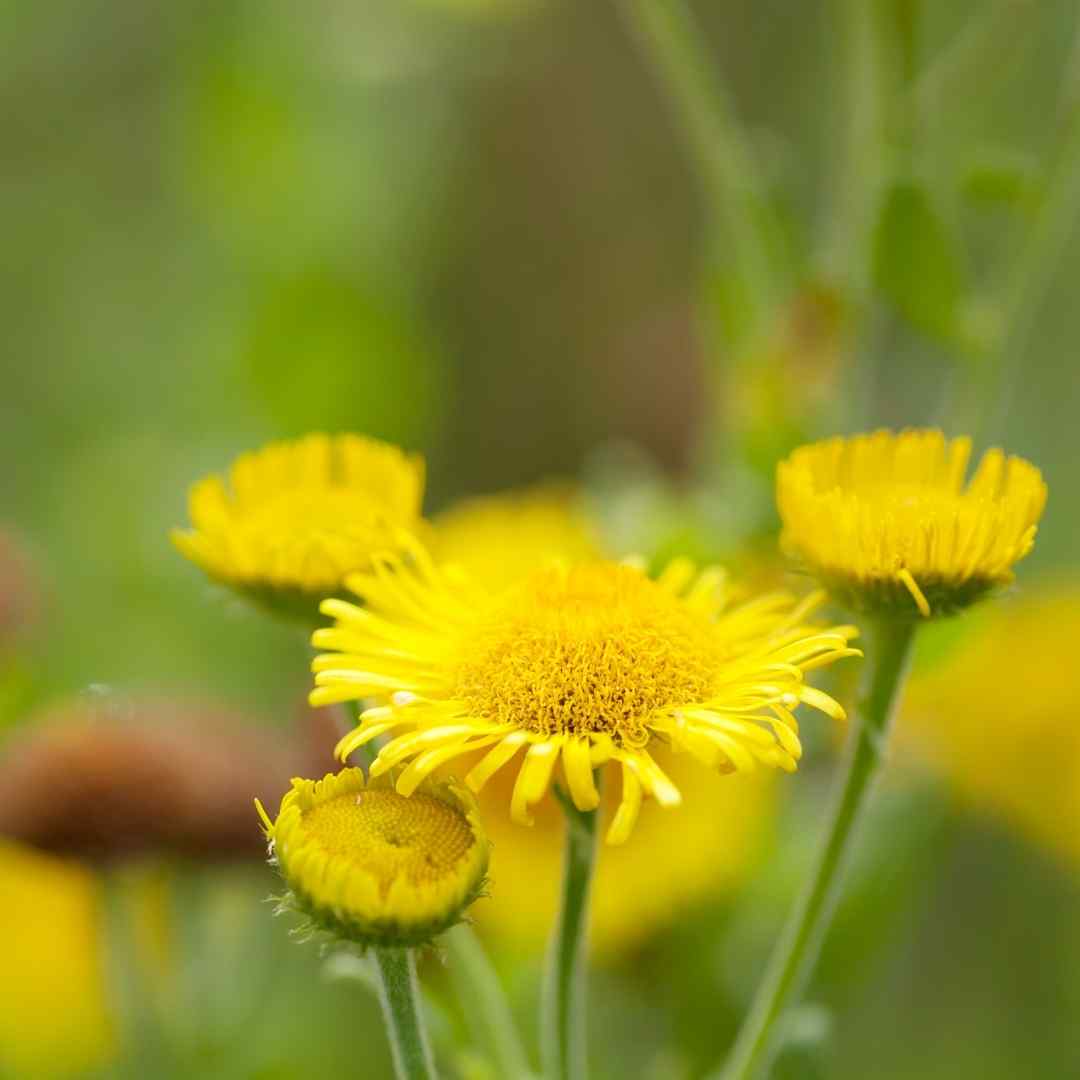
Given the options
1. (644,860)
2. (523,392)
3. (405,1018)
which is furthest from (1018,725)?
(523,392)

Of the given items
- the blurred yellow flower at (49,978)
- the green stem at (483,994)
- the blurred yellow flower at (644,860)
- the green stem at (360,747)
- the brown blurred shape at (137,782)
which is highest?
the green stem at (360,747)

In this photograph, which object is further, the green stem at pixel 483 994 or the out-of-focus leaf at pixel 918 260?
the out-of-focus leaf at pixel 918 260

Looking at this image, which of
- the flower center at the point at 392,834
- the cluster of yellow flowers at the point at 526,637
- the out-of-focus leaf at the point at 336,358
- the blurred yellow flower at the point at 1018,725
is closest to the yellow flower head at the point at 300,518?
the cluster of yellow flowers at the point at 526,637

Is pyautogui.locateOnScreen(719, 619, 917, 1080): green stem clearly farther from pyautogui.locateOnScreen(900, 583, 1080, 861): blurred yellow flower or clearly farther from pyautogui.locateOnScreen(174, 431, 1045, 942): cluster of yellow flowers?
pyautogui.locateOnScreen(900, 583, 1080, 861): blurred yellow flower

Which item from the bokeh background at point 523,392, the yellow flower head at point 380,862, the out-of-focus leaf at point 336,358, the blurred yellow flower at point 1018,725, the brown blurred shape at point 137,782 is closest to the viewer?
the yellow flower head at point 380,862

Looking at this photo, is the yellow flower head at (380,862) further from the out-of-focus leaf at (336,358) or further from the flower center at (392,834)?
the out-of-focus leaf at (336,358)

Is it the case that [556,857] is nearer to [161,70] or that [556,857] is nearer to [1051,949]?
[1051,949]

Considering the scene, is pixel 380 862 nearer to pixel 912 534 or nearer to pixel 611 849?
pixel 912 534
